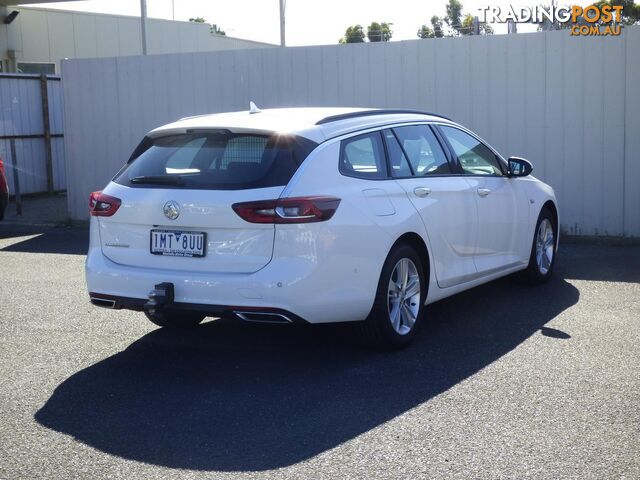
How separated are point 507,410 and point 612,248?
6.57 metres

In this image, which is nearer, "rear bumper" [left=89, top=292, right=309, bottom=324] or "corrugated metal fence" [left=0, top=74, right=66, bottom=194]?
"rear bumper" [left=89, top=292, right=309, bottom=324]

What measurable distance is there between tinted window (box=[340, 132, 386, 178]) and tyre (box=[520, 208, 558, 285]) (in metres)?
2.60

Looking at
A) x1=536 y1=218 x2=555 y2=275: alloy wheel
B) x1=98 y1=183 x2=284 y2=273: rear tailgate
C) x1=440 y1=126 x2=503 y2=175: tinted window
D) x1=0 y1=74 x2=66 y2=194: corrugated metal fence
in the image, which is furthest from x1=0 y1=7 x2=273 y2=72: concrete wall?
x1=98 y1=183 x2=284 y2=273: rear tailgate

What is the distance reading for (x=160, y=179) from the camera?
6348 mm

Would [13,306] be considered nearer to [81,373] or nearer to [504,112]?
[81,373]

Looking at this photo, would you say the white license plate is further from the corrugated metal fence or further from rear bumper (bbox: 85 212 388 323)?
the corrugated metal fence

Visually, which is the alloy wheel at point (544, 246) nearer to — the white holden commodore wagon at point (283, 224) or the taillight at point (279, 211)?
the white holden commodore wagon at point (283, 224)

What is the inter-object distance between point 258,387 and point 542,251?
13.7 feet

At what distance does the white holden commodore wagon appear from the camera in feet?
19.5

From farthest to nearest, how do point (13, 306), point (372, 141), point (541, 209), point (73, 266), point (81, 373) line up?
point (73, 266), point (541, 209), point (13, 306), point (372, 141), point (81, 373)

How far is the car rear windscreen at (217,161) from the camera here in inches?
240

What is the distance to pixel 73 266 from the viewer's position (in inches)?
421

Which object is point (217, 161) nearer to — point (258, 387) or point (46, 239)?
point (258, 387)

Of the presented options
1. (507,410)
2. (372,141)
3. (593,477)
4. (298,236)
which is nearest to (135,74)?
(372,141)
